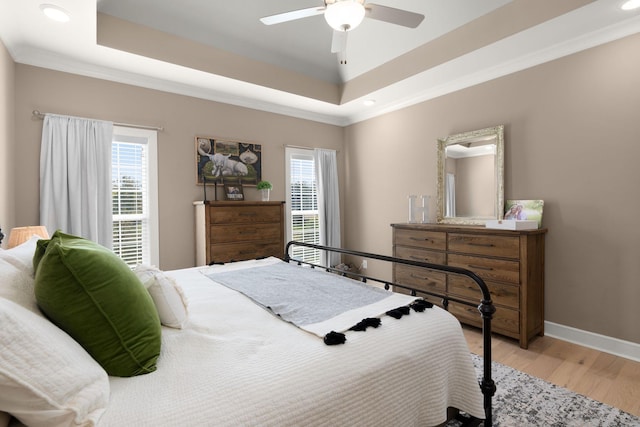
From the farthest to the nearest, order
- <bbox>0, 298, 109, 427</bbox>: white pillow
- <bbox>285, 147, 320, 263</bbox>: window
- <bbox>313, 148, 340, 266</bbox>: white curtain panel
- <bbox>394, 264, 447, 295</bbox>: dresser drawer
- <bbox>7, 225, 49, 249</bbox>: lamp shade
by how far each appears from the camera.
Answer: <bbox>313, 148, 340, 266</bbox>: white curtain panel, <bbox>285, 147, 320, 263</bbox>: window, <bbox>394, 264, 447, 295</bbox>: dresser drawer, <bbox>7, 225, 49, 249</bbox>: lamp shade, <bbox>0, 298, 109, 427</bbox>: white pillow

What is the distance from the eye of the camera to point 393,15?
7.09ft

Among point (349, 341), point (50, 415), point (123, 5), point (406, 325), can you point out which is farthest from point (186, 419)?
point (123, 5)

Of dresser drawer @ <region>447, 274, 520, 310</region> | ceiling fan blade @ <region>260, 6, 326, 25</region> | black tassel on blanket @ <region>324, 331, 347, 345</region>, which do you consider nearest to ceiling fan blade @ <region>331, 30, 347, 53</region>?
ceiling fan blade @ <region>260, 6, 326, 25</region>

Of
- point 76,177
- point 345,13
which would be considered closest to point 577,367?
point 345,13

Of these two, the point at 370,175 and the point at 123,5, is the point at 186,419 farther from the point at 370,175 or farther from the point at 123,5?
the point at 370,175

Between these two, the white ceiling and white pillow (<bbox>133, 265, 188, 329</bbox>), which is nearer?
white pillow (<bbox>133, 265, 188, 329</bbox>)

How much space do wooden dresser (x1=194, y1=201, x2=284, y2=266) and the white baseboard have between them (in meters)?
2.91

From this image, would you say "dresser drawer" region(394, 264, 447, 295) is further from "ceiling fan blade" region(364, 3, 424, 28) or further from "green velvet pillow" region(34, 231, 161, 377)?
"green velvet pillow" region(34, 231, 161, 377)

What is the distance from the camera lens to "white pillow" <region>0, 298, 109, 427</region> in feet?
2.21

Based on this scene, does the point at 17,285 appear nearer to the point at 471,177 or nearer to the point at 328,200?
the point at 471,177

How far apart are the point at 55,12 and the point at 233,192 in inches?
86.9

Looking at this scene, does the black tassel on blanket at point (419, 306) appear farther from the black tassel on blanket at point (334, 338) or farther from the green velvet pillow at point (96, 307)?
the green velvet pillow at point (96, 307)

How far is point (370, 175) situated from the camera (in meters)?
4.79

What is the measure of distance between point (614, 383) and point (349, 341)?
2270mm
